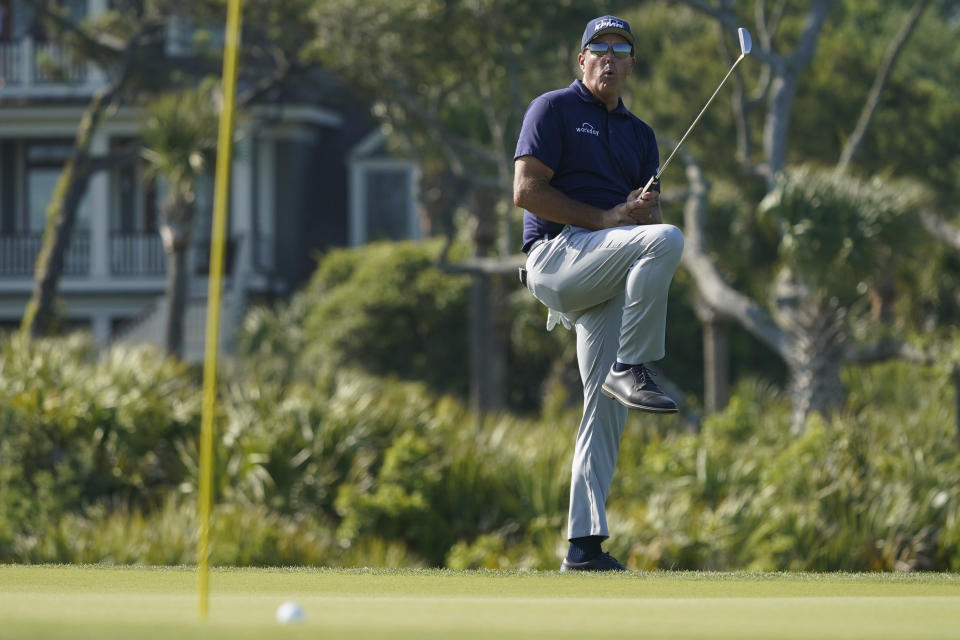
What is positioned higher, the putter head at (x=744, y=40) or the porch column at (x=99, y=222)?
the putter head at (x=744, y=40)

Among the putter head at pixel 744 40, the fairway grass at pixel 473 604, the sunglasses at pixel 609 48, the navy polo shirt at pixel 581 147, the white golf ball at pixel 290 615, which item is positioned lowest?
the fairway grass at pixel 473 604

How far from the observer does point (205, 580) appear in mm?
4125

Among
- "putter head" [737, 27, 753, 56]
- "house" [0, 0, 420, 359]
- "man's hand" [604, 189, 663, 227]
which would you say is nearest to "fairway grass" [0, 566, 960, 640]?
"man's hand" [604, 189, 663, 227]

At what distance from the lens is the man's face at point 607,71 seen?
6.96 m

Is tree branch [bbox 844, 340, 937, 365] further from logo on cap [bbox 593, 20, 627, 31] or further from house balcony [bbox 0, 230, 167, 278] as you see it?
house balcony [bbox 0, 230, 167, 278]

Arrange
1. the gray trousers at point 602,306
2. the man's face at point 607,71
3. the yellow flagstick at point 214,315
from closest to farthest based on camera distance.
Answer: the yellow flagstick at point 214,315 < the gray trousers at point 602,306 < the man's face at point 607,71

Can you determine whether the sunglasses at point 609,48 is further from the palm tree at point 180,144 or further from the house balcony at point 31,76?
the house balcony at point 31,76

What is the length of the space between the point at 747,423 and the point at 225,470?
4913 mm

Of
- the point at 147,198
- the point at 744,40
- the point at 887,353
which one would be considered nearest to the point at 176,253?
the point at 147,198

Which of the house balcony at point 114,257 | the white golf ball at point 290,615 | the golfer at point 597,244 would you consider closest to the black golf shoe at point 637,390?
the golfer at point 597,244

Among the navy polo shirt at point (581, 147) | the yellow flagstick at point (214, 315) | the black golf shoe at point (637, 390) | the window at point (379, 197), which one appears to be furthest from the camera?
the window at point (379, 197)

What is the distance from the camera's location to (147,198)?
1289 inches

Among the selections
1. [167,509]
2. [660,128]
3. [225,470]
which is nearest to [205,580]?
[167,509]

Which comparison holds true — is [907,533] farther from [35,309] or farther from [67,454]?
[35,309]
